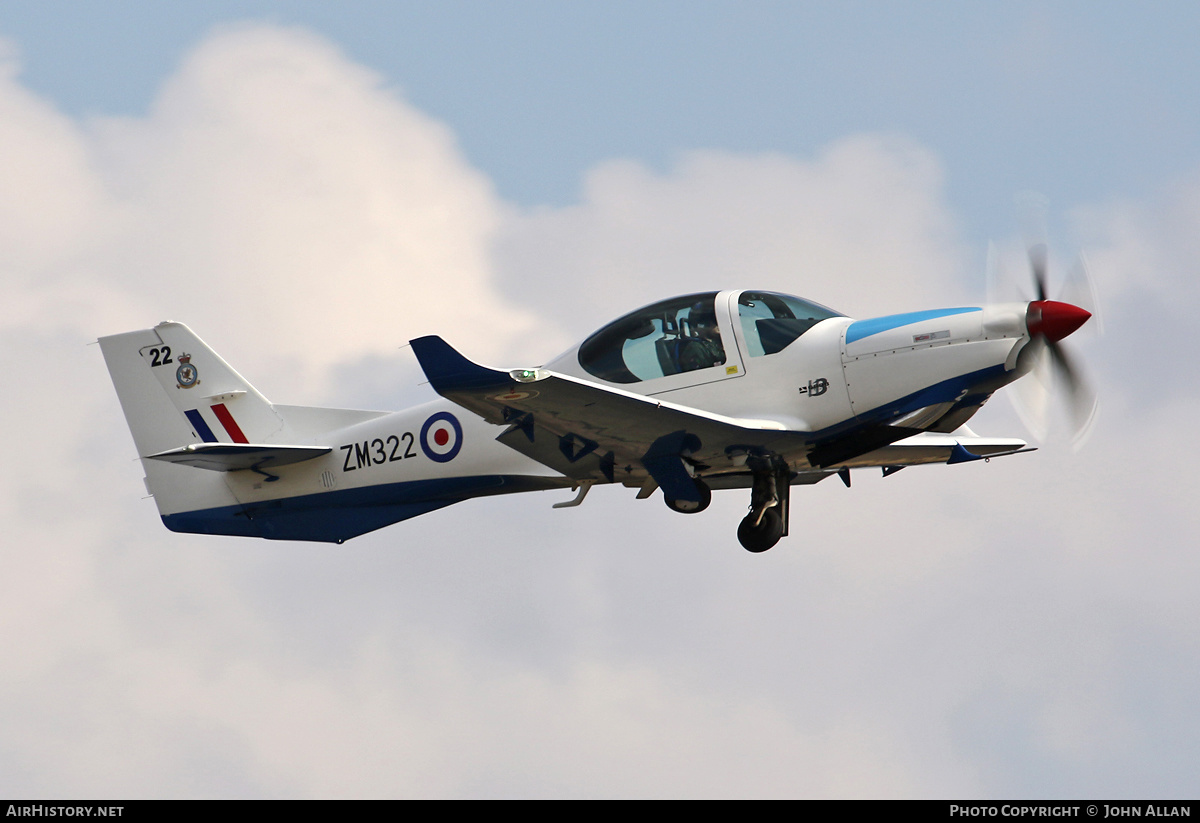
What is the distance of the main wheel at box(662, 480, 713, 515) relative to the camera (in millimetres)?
14383

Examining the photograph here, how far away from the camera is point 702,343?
14.7 m

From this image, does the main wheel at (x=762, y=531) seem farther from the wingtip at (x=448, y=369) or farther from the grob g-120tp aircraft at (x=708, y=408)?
the wingtip at (x=448, y=369)

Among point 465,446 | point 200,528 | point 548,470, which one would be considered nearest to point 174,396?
point 200,528

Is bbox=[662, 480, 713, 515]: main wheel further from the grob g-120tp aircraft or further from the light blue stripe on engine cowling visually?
the light blue stripe on engine cowling

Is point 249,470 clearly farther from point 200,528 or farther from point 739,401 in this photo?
point 739,401

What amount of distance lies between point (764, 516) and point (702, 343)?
217 centimetres

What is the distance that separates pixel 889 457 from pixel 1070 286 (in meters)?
3.42

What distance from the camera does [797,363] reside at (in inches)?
574

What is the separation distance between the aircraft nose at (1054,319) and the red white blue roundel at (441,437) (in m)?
6.69

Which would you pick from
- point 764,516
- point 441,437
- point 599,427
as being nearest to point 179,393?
point 441,437

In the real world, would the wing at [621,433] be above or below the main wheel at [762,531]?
above

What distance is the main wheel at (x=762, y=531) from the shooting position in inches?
603

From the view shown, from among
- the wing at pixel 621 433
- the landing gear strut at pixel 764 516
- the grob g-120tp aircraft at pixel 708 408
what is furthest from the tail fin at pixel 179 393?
the landing gear strut at pixel 764 516

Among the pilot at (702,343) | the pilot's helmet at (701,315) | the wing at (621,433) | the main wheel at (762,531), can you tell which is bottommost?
the main wheel at (762,531)
